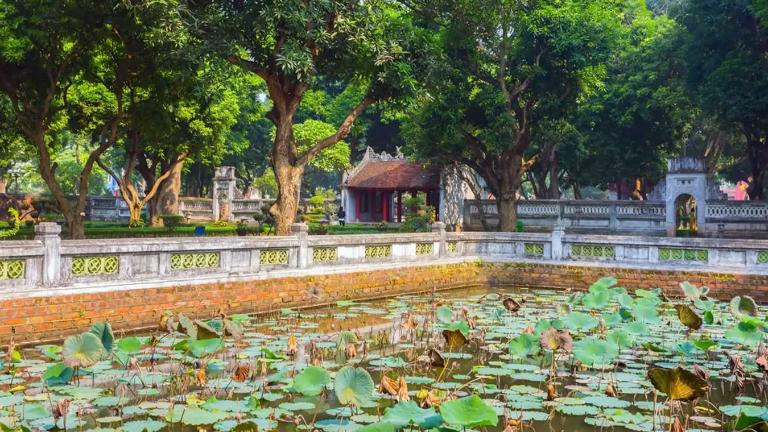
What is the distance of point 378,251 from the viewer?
19.8 meters

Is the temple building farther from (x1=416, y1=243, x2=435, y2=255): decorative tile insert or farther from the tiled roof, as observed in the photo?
(x1=416, y1=243, x2=435, y2=255): decorative tile insert

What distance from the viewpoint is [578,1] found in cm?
3012

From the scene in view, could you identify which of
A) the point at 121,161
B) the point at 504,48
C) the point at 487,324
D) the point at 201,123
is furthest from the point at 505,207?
the point at 121,161

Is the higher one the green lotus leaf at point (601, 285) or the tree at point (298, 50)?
the tree at point (298, 50)

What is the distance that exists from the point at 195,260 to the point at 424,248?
809 centimetres

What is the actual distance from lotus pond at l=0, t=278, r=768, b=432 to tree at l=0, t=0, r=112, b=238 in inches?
394

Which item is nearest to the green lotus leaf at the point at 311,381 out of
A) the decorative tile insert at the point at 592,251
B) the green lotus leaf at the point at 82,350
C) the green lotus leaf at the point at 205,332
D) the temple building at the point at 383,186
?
the green lotus leaf at the point at 205,332

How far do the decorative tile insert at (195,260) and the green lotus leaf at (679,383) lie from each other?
10.1 meters

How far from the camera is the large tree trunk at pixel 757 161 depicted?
31391 millimetres

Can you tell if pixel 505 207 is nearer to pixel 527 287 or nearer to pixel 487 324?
pixel 527 287

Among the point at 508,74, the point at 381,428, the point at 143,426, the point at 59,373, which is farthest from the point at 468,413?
the point at 508,74

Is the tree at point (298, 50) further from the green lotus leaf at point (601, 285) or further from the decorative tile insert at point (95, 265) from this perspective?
the green lotus leaf at point (601, 285)

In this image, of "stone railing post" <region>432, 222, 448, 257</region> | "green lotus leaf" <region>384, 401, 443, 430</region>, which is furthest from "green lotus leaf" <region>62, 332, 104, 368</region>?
"stone railing post" <region>432, 222, 448, 257</region>

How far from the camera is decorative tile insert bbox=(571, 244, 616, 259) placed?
21.0m
